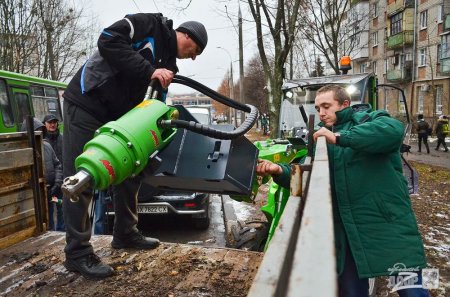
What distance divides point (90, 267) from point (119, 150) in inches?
37.6

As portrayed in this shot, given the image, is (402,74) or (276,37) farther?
(402,74)

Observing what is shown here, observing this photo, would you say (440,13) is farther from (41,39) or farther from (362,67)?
(41,39)

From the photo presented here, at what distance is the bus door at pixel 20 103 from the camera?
1077 centimetres

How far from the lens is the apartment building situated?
92.4 ft

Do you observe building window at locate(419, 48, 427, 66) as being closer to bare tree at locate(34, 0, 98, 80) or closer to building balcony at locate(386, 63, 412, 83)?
building balcony at locate(386, 63, 412, 83)

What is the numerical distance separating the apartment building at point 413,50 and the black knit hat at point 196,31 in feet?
79.7

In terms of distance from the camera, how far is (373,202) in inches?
94.8

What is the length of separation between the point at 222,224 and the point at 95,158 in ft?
17.1

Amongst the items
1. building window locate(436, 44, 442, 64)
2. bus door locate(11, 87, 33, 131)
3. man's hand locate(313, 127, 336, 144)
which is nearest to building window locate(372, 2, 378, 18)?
building window locate(436, 44, 442, 64)

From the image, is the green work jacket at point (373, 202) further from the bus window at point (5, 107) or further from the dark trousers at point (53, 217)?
the bus window at point (5, 107)

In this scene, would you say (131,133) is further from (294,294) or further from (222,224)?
(222,224)

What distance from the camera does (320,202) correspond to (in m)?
1.04

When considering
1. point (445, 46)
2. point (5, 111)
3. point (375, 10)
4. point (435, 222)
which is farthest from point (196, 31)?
point (375, 10)

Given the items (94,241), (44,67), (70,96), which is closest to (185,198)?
(94,241)
